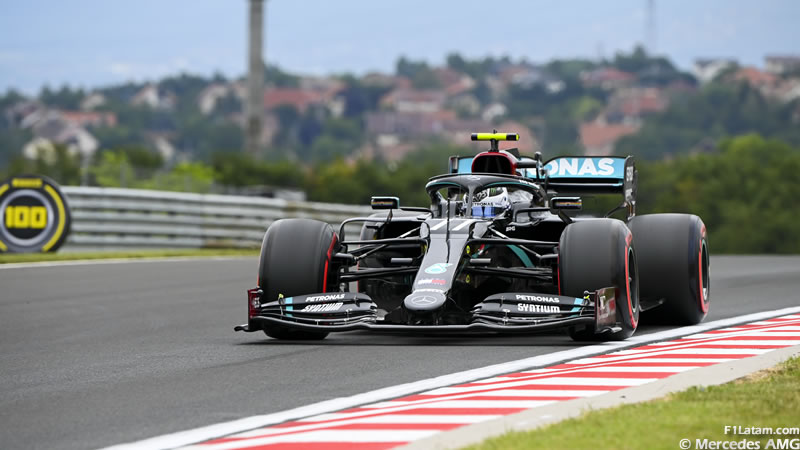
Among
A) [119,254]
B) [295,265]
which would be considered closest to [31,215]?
[119,254]

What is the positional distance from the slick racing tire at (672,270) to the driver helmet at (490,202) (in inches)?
48.2

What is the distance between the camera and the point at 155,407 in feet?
25.3

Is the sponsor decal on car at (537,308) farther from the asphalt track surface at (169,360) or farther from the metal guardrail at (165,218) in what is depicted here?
the metal guardrail at (165,218)

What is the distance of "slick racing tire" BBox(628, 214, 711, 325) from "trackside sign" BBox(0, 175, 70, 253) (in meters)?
12.3

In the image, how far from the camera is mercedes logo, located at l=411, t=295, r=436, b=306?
10.2 metres

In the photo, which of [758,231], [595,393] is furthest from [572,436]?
[758,231]

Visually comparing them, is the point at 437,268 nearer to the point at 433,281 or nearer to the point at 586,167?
the point at 433,281

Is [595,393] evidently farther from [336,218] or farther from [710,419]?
[336,218]

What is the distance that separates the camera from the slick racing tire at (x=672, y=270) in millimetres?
12039

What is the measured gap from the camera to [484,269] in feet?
35.3

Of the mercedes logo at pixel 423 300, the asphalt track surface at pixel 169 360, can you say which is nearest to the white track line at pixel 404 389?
the asphalt track surface at pixel 169 360

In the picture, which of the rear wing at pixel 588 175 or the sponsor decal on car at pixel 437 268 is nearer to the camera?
the sponsor decal on car at pixel 437 268

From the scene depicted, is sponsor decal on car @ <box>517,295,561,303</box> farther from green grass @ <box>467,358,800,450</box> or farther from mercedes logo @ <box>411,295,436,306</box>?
green grass @ <box>467,358,800,450</box>

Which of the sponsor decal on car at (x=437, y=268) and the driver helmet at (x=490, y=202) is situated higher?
the driver helmet at (x=490, y=202)
